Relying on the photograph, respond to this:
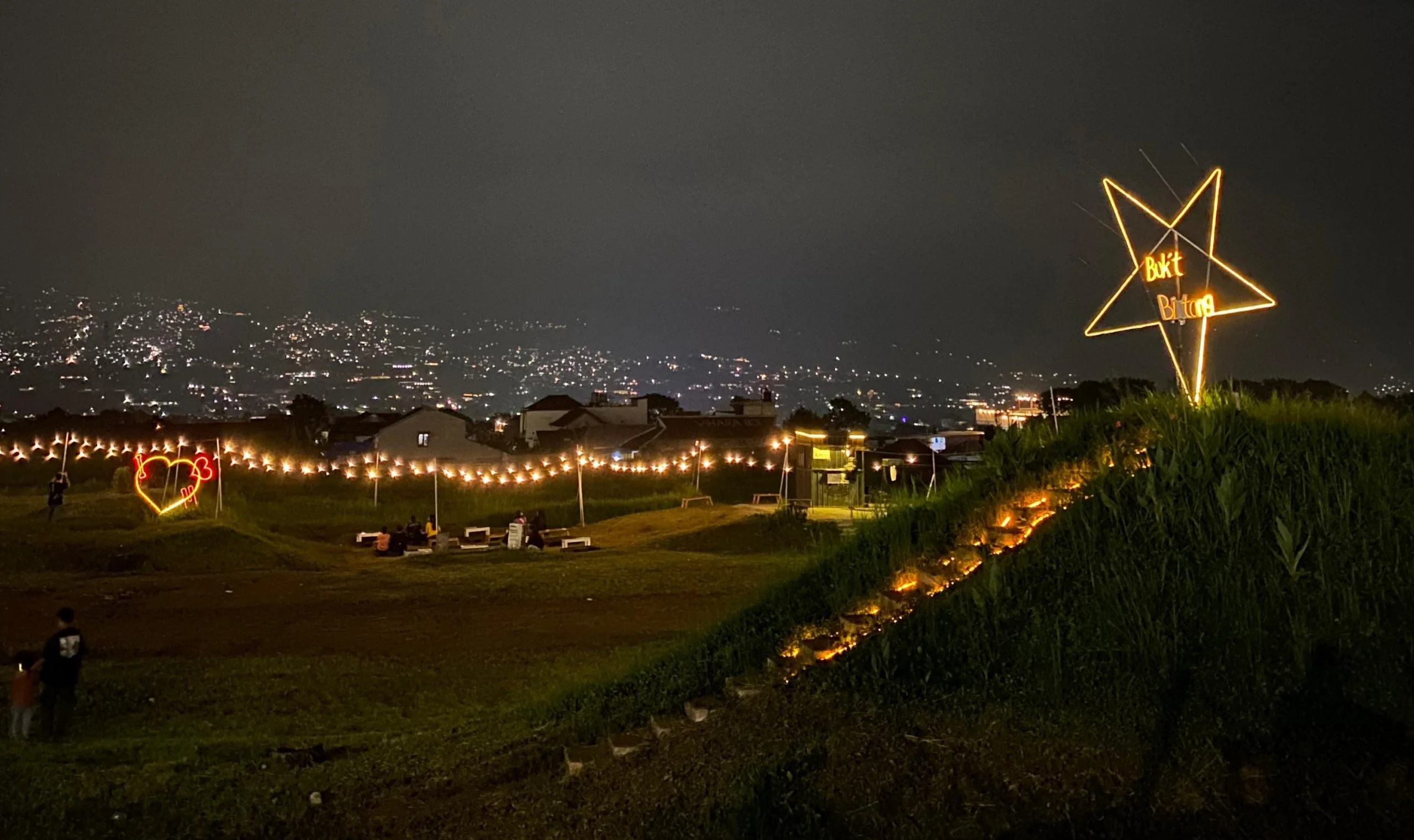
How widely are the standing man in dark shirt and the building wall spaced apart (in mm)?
41686

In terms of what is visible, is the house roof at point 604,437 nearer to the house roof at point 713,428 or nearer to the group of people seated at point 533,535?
the house roof at point 713,428

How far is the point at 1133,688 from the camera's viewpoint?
591cm

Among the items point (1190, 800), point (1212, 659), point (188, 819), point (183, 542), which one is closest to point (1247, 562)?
point (1212, 659)

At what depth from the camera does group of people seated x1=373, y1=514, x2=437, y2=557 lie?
25.3 meters

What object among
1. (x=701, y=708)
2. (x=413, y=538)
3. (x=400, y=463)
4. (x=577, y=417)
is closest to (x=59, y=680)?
(x=701, y=708)

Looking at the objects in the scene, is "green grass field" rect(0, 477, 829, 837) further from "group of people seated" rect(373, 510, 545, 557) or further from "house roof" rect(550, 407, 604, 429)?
"house roof" rect(550, 407, 604, 429)

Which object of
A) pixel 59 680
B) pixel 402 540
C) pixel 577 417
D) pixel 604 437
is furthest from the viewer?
pixel 577 417

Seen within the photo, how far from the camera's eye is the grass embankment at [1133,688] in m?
5.03

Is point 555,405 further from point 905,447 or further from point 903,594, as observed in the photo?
point 903,594

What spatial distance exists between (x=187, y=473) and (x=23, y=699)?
2219 cm

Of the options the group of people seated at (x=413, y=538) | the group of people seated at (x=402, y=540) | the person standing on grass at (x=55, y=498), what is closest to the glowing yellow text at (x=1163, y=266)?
the group of people seated at (x=413, y=538)

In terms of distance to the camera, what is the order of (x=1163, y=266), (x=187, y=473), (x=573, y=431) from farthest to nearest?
(x=573, y=431)
(x=187, y=473)
(x=1163, y=266)

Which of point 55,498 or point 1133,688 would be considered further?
point 55,498

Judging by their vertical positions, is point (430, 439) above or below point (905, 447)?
above
